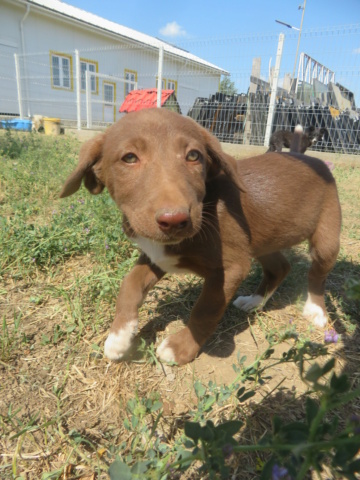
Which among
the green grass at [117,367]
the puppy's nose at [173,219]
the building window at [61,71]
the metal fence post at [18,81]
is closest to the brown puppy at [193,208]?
the puppy's nose at [173,219]

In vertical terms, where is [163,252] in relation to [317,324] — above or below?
above

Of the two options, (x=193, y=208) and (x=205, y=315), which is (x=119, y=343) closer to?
(x=205, y=315)

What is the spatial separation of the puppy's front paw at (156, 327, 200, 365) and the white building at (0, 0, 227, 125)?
1363cm

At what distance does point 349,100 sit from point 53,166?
8.21 metres

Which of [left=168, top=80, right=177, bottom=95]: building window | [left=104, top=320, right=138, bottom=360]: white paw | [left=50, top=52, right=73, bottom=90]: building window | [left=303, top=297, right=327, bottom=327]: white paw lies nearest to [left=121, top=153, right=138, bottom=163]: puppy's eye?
[left=104, top=320, right=138, bottom=360]: white paw

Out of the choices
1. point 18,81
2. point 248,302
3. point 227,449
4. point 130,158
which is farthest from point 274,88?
point 18,81

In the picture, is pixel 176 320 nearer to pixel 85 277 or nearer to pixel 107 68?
pixel 85 277

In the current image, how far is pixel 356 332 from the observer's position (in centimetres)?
246

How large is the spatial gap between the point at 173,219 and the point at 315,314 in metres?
1.68

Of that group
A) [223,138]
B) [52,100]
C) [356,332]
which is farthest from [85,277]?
[52,100]

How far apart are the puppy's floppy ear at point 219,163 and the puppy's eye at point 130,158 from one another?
465 millimetres

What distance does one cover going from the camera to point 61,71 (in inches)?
717

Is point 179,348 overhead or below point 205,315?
below

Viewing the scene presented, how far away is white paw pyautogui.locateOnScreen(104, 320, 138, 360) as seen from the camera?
6.24 ft
